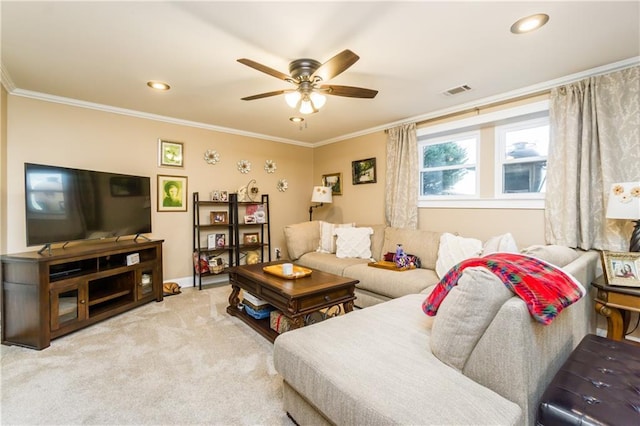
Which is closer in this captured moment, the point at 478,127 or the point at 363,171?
the point at 478,127

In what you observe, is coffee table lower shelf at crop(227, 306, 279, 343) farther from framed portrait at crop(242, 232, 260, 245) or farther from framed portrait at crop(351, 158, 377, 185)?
framed portrait at crop(351, 158, 377, 185)

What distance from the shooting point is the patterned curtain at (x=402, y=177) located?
3.74 meters

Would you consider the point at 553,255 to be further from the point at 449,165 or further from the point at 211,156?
the point at 211,156

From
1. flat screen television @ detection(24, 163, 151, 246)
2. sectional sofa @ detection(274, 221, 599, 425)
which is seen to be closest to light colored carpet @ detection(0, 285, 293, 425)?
sectional sofa @ detection(274, 221, 599, 425)

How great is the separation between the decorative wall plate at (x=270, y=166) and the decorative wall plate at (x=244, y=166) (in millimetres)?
317

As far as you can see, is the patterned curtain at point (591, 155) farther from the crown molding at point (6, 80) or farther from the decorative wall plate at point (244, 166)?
the crown molding at point (6, 80)

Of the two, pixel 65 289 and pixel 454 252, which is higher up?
pixel 454 252

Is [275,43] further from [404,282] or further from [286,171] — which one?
[286,171]

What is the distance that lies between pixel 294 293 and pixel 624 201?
8.35 ft

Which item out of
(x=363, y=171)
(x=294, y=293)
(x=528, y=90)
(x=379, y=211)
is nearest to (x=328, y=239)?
(x=379, y=211)

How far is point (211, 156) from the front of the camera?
14.0 ft

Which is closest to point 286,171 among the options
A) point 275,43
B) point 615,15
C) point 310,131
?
point 310,131

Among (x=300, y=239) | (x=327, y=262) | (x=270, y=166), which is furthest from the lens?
(x=270, y=166)

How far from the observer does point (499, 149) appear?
3.15 m
